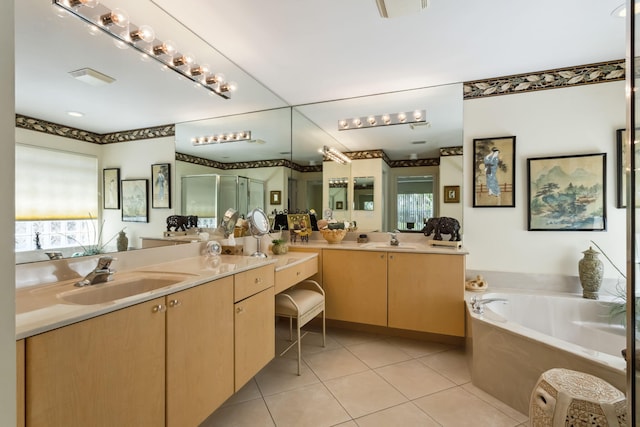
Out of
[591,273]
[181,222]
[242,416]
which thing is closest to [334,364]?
[242,416]

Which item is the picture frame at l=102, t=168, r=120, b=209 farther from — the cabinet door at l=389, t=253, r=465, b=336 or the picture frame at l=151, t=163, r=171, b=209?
the cabinet door at l=389, t=253, r=465, b=336

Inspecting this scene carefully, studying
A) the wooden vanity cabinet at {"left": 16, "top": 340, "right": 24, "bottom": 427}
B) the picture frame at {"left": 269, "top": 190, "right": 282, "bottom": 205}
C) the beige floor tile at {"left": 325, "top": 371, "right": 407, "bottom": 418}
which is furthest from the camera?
the picture frame at {"left": 269, "top": 190, "right": 282, "bottom": 205}

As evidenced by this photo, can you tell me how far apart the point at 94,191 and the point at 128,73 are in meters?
0.71

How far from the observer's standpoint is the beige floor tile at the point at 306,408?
1.62m

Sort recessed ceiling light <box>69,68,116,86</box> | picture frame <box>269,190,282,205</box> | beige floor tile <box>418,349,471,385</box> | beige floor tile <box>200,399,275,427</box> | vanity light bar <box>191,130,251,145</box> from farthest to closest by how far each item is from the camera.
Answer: picture frame <box>269,190,282,205</box> < vanity light bar <box>191,130,251,145</box> < beige floor tile <box>418,349,471,385</box> < beige floor tile <box>200,399,275,427</box> < recessed ceiling light <box>69,68,116,86</box>

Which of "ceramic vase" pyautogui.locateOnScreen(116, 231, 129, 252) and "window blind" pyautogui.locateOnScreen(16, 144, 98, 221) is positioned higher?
"window blind" pyautogui.locateOnScreen(16, 144, 98, 221)

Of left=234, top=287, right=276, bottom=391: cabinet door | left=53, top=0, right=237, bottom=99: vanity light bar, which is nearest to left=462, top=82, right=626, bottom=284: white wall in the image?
left=234, top=287, right=276, bottom=391: cabinet door

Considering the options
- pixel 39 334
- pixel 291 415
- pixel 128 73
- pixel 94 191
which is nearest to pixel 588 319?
pixel 291 415

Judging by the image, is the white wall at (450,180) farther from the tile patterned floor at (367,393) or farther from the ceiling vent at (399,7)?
the ceiling vent at (399,7)

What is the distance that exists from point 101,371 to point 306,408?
120 cm

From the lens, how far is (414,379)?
2.05m

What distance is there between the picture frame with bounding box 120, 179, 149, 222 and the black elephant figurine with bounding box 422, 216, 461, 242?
2372 mm

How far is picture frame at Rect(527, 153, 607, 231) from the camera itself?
2391mm

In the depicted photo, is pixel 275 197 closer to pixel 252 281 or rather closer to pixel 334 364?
pixel 252 281
